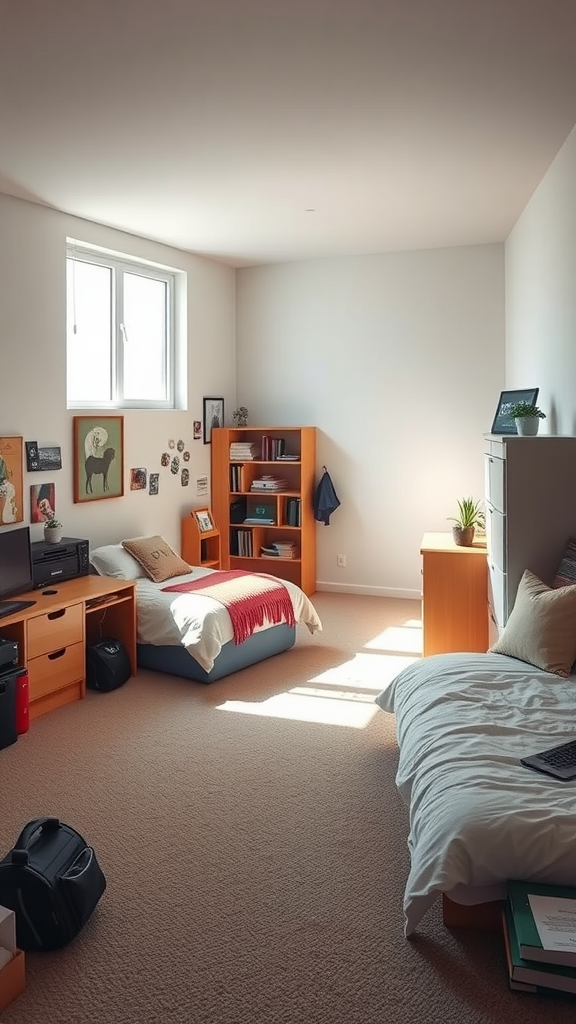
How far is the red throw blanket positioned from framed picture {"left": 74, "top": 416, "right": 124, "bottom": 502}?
894 mm

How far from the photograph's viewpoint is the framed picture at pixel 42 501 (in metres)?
4.79

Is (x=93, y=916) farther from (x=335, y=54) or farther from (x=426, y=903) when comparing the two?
(x=335, y=54)

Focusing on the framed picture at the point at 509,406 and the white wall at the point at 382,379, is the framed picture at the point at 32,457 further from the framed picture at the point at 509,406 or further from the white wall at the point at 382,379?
the framed picture at the point at 509,406

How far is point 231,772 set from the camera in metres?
3.38

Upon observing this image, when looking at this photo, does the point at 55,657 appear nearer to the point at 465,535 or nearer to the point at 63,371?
the point at 63,371

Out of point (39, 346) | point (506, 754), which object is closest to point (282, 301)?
point (39, 346)

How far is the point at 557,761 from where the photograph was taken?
2426 millimetres

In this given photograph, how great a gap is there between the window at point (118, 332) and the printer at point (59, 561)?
1.12 m

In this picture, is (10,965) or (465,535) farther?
(465,535)

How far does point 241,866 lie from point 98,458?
3337 mm

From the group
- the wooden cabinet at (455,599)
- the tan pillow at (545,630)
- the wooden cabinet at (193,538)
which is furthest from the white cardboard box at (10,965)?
the wooden cabinet at (193,538)

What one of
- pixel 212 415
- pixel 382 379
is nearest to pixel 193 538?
pixel 212 415

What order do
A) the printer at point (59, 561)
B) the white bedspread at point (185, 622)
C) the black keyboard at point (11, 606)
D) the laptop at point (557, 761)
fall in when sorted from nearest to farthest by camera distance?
Answer: the laptop at point (557, 761) < the black keyboard at point (11, 606) < the white bedspread at point (185, 622) < the printer at point (59, 561)

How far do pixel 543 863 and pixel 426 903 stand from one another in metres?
0.34
